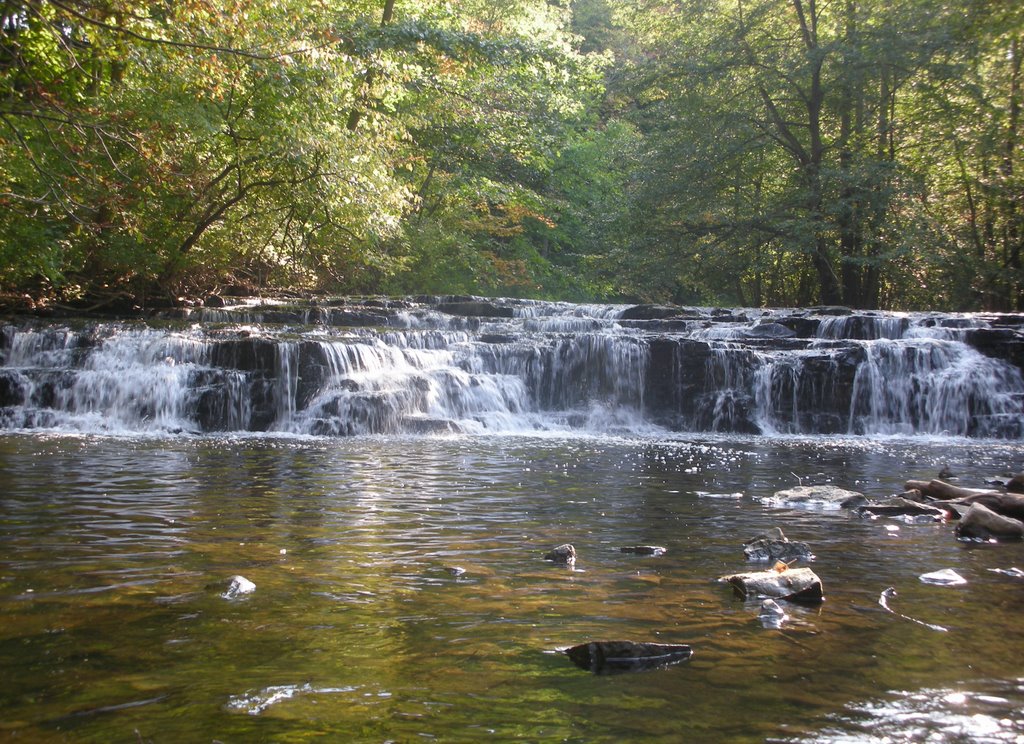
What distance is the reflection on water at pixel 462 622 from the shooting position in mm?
2689

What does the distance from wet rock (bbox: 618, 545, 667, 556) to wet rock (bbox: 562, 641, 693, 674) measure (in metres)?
1.92

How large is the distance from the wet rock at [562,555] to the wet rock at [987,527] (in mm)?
2777

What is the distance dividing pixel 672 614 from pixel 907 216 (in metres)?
24.8

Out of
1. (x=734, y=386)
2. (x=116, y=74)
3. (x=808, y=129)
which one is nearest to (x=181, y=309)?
(x=116, y=74)

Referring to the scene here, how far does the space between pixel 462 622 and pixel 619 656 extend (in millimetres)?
776

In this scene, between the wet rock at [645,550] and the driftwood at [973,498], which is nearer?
the wet rock at [645,550]

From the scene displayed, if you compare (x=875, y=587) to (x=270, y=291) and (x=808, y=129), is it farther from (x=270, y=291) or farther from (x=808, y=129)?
(x=808, y=129)

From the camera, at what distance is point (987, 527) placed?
5.82 m

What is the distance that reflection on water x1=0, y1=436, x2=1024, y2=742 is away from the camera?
8.82 ft

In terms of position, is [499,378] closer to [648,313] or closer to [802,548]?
[648,313]

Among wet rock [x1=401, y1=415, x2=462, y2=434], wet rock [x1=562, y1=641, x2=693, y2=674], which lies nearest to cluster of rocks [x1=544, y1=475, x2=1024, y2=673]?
wet rock [x1=562, y1=641, x2=693, y2=674]

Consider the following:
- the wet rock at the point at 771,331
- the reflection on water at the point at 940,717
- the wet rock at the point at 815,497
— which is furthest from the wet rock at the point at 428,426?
the reflection on water at the point at 940,717

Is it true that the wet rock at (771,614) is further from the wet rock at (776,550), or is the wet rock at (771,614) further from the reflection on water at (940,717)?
the wet rock at (776,550)

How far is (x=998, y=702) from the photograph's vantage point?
9.43 feet
